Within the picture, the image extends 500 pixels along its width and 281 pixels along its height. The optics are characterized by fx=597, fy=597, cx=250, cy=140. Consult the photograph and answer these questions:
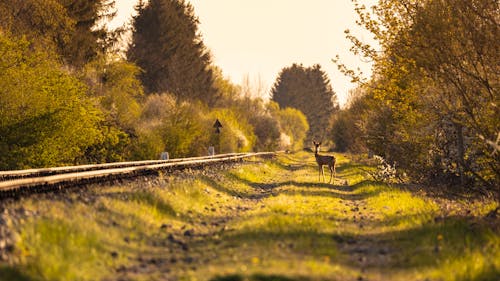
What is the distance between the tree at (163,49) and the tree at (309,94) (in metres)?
108

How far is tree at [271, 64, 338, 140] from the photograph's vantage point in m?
178

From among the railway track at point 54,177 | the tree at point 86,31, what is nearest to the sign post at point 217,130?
the tree at point 86,31

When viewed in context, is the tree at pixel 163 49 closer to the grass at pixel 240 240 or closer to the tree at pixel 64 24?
the tree at pixel 64 24

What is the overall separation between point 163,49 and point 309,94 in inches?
4588

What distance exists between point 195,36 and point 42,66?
49615 mm

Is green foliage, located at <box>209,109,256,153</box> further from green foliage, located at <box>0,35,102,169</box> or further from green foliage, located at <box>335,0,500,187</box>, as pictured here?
green foliage, located at <box>335,0,500,187</box>

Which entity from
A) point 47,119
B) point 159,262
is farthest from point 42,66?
point 159,262

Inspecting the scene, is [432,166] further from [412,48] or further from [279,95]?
[279,95]

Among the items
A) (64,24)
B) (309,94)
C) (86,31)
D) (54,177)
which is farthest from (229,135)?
(309,94)

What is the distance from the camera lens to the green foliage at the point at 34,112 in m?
23.6

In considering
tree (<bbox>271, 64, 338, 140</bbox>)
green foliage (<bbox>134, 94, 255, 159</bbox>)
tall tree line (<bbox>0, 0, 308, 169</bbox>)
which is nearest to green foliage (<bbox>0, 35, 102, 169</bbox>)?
tall tree line (<bbox>0, 0, 308, 169</bbox>)

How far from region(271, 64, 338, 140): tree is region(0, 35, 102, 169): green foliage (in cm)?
15040

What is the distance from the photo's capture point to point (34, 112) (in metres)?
24.3

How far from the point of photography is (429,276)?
25.3 ft
